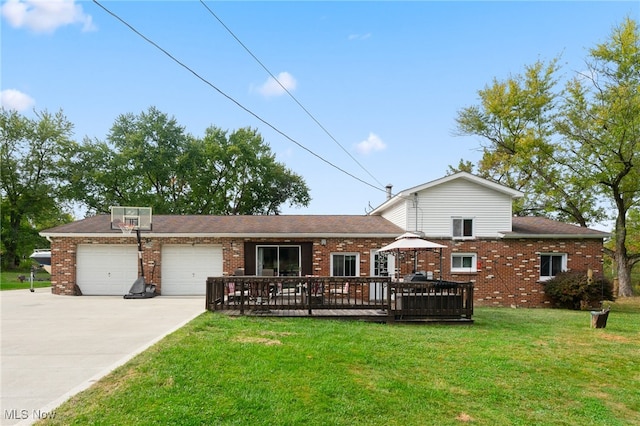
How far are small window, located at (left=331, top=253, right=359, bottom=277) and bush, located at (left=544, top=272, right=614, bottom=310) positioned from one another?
24.7 ft

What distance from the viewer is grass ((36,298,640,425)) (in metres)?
4.19

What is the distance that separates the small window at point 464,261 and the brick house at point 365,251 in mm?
40

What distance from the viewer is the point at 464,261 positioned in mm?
16250

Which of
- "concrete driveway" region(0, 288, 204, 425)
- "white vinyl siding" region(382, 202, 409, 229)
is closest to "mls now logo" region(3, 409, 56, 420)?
"concrete driveway" region(0, 288, 204, 425)

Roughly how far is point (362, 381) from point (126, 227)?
44.4ft

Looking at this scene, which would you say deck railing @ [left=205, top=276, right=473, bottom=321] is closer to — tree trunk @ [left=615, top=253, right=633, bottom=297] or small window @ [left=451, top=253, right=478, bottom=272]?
small window @ [left=451, top=253, right=478, bottom=272]

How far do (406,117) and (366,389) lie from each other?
14960mm

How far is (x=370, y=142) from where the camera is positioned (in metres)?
24.4

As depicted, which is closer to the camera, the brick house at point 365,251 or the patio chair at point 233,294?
the patio chair at point 233,294

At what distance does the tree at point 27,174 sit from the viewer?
33312mm

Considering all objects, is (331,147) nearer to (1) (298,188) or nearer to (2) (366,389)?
(2) (366,389)

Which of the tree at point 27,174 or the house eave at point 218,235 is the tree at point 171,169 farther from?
the house eave at point 218,235

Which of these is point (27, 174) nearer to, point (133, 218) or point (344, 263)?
point (133, 218)

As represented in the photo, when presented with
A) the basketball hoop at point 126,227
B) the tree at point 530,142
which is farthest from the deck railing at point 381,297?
the tree at point 530,142
